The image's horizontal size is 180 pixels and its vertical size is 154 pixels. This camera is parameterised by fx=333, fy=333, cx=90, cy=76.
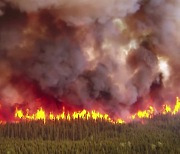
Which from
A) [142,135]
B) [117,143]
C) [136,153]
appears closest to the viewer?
[136,153]

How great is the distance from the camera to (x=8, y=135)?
197 meters

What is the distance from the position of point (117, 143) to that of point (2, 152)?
56.2 meters

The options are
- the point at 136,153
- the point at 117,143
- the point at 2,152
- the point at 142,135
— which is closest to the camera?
the point at 2,152

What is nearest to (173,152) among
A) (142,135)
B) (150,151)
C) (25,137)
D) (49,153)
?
(150,151)

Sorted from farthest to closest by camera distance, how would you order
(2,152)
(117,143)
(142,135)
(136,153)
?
1. (142,135)
2. (117,143)
3. (136,153)
4. (2,152)

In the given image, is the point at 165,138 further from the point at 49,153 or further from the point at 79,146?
the point at 49,153

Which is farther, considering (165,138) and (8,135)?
(8,135)

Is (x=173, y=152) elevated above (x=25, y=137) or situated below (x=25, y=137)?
below

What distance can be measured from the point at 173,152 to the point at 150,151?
16.2 meters

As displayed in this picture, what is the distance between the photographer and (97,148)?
158 m

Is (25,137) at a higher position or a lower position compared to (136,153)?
higher

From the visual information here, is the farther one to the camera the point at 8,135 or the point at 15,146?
the point at 8,135

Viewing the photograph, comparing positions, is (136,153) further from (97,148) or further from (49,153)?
(49,153)

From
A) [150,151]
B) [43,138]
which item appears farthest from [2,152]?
[150,151]
